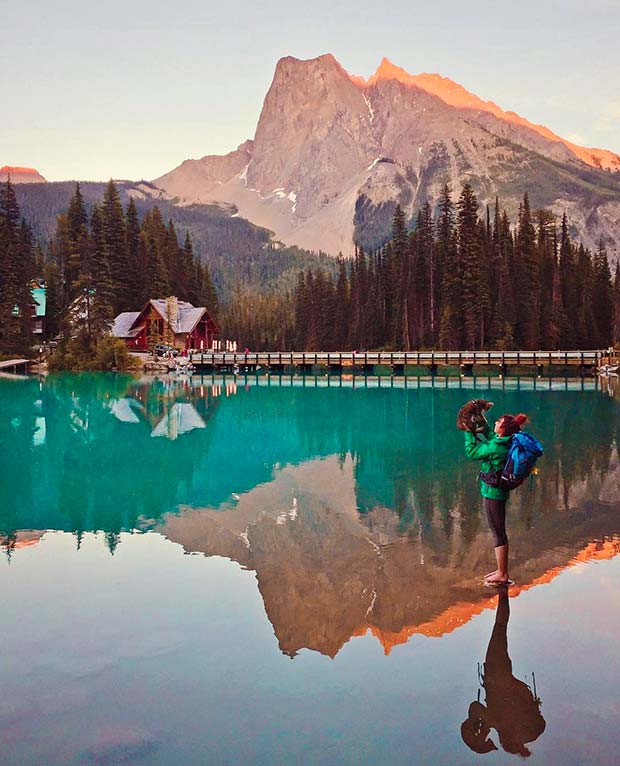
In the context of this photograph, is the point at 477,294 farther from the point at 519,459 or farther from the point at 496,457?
the point at 519,459

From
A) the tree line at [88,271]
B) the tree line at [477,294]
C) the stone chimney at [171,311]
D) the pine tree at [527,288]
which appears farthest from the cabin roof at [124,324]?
the pine tree at [527,288]

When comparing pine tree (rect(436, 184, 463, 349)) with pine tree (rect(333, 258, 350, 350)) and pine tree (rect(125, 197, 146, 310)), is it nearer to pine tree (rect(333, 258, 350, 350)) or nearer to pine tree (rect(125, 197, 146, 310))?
pine tree (rect(333, 258, 350, 350))

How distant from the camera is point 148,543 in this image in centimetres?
1299

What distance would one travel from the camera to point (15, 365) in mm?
79688

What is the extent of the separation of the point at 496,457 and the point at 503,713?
3.56 meters

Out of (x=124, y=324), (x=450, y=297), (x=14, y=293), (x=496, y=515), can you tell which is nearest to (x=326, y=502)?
(x=496, y=515)

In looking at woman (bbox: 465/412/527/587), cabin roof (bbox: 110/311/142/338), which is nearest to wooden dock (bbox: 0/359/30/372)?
cabin roof (bbox: 110/311/142/338)

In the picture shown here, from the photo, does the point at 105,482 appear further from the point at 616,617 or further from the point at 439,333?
the point at 439,333

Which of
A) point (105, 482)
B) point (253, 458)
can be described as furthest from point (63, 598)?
point (253, 458)

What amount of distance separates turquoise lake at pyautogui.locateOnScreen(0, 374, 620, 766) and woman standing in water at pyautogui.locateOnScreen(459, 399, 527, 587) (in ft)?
2.04

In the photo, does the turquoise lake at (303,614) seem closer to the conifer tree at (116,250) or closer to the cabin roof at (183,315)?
the cabin roof at (183,315)

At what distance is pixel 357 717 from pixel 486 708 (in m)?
1.13

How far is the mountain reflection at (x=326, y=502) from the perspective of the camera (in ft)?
32.9

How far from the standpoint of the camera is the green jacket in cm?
962
